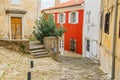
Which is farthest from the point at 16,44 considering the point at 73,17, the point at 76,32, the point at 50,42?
the point at 73,17

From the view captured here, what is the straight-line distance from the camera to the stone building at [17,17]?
76.2 ft

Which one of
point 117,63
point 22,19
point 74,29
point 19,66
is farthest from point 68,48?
point 117,63

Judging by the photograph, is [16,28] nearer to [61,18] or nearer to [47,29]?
[47,29]

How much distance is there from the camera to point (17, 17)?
2409 cm

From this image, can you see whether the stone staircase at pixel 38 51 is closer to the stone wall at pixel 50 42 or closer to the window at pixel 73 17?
the stone wall at pixel 50 42

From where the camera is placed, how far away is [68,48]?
1233 inches

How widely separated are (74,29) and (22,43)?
11414mm

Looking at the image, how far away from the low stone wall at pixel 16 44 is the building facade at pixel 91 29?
7.37 metres

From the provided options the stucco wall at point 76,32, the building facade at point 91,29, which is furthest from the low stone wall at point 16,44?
the stucco wall at point 76,32

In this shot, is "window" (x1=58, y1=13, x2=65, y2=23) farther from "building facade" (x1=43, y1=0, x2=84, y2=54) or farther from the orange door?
the orange door

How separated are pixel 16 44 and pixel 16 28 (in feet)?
17.1

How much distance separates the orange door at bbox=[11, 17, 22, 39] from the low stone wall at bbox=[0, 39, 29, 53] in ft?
15.3

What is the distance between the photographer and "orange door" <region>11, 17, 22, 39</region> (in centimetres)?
2403

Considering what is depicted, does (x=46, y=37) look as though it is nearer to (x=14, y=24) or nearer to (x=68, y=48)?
(x=14, y=24)
